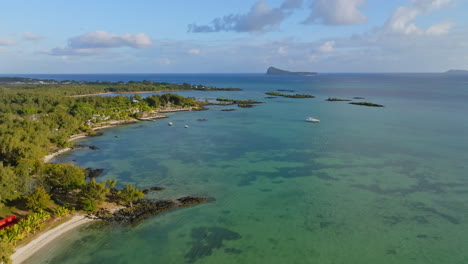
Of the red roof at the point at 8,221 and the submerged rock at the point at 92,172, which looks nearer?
the red roof at the point at 8,221

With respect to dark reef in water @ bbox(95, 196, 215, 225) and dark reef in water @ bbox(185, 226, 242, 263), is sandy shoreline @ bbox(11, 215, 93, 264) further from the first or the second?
dark reef in water @ bbox(185, 226, 242, 263)

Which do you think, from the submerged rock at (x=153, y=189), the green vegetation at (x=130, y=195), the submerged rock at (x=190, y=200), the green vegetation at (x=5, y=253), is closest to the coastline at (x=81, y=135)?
the submerged rock at (x=153, y=189)

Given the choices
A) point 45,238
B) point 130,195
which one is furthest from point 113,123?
point 45,238

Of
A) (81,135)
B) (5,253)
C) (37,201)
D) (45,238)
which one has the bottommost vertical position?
(45,238)

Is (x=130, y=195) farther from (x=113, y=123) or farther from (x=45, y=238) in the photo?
(x=113, y=123)

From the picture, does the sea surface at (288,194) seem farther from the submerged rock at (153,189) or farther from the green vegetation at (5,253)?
the green vegetation at (5,253)
